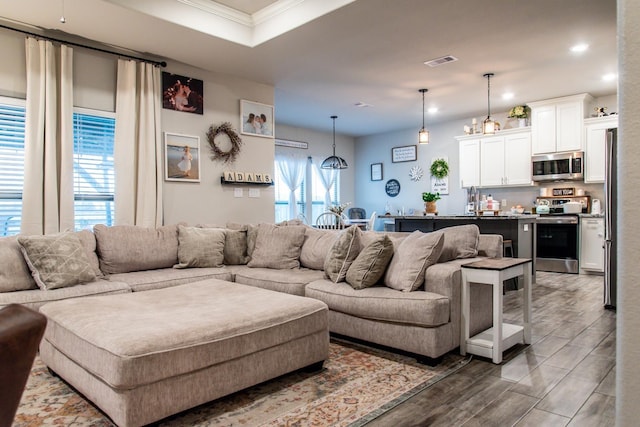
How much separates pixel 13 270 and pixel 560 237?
6.89 metres

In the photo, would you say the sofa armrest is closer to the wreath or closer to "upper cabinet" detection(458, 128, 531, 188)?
the wreath

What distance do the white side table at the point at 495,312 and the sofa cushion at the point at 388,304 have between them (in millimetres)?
236

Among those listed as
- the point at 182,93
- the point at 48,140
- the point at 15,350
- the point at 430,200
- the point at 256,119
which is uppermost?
the point at 182,93

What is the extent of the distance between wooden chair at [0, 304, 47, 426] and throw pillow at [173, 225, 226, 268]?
325cm

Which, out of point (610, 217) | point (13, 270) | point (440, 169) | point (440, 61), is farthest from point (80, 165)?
point (440, 169)

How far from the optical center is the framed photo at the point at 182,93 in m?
4.77

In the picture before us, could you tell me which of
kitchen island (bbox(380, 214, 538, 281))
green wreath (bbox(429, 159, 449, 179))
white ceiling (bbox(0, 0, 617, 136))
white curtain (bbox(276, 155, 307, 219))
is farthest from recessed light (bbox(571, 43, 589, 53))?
white curtain (bbox(276, 155, 307, 219))

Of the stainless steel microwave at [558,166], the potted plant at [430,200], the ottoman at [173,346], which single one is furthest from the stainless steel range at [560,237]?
the ottoman at [173,346]

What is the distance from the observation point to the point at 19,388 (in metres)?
0.74

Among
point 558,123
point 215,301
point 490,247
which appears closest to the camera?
point 215,301

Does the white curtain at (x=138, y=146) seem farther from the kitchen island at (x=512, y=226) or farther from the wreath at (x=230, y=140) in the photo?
the kitchen island at (x=512, y=226)

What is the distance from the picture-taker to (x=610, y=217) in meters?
4.19

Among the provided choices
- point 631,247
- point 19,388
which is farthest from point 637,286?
point 19,388

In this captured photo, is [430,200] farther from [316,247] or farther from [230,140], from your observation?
[230,140]
